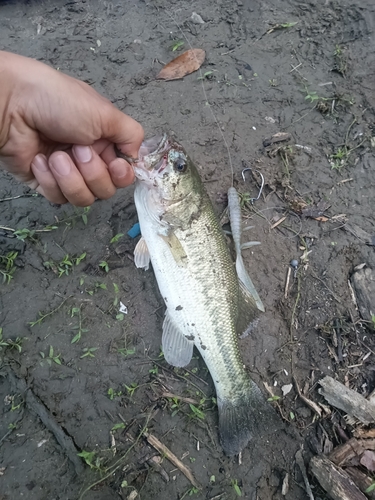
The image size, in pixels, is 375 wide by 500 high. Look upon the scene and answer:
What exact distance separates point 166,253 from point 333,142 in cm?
258

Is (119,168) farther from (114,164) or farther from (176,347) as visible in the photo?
(176,347)

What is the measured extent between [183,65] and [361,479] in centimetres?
451

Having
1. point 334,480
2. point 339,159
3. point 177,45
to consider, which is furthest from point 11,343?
point 177,45

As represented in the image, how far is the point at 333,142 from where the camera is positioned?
4469mm

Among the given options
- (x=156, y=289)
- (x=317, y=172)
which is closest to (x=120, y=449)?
(x=156, y=289)

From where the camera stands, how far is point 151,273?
349 cm

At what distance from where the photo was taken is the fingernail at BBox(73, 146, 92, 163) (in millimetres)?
2641

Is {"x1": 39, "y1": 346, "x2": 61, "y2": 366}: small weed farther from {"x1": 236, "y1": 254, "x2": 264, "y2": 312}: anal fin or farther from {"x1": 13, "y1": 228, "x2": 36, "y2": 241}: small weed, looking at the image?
{"x1": 236, "y1": 254, "x2": 264, "y2": 312}: anal fin

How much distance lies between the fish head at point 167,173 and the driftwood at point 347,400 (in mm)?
1828

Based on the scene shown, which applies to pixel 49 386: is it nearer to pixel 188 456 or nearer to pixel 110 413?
pixel 110 413

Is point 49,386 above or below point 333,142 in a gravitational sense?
below

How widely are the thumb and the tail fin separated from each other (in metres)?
2.00

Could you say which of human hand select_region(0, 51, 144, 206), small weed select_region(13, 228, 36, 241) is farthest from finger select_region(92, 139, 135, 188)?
small weed select_region(13, 228, 36, 241)

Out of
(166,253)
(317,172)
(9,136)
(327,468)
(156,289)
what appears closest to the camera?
(9,136)
